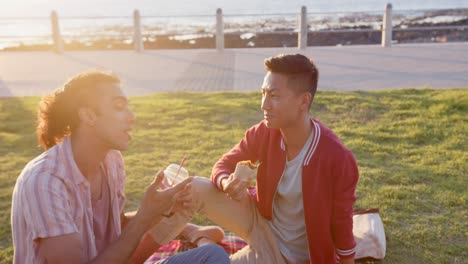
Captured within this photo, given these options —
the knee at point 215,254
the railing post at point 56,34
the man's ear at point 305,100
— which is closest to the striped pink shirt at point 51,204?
the knee at point 215,254

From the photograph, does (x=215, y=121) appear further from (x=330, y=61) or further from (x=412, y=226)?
(x=330, y=61)

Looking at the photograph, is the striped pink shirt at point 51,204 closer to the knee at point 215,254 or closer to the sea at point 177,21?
the knee at point 215,254

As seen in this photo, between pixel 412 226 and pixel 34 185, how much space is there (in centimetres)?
334

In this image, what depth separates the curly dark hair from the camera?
2.78 metres

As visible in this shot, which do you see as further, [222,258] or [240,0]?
[240,0]

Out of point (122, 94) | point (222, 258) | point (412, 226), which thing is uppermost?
point (122, 94)

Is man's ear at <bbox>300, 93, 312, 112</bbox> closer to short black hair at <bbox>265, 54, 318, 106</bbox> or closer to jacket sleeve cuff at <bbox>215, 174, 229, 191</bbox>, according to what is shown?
short black hair at <bbox>265, 54, 318, 106</bbox>

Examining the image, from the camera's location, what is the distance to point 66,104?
2.77m

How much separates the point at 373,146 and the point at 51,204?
16.5 feet

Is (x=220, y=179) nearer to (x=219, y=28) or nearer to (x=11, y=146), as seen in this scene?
(x=11, y=146)

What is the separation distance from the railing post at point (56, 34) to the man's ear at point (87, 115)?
14900 mm

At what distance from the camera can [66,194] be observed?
8.34 feet

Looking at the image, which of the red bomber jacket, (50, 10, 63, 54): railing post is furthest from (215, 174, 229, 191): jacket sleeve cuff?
(50, 10, 63, 54): railing post

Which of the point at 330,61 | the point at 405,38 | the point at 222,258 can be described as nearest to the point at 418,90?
the point at 330,61
